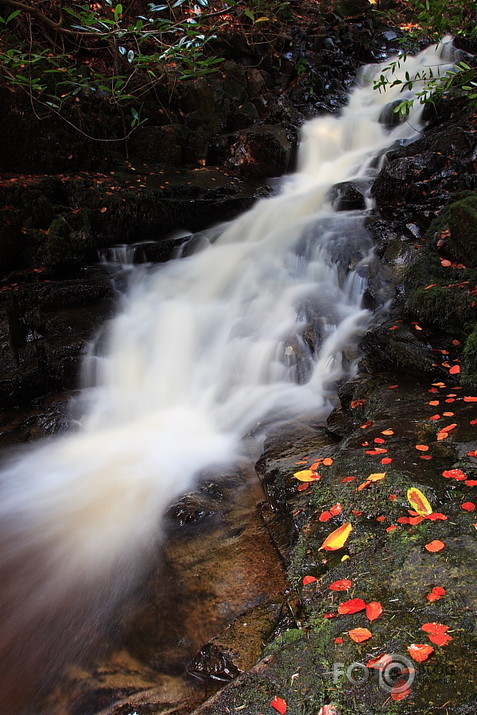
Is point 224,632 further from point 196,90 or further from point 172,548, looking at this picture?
point 196,90

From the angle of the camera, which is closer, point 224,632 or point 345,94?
point 224,632

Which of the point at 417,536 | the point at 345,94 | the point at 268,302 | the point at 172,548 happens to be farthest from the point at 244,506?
the point at 345,94

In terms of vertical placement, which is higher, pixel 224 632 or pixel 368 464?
pixel 368 464

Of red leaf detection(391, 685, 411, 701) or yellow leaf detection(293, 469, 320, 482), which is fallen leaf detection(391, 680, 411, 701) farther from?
yellow leaf detection(293, 469, 320, 482)

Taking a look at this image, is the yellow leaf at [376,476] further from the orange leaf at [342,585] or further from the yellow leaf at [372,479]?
the orange leaf at [342,585]

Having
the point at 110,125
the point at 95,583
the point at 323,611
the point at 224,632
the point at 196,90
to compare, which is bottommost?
the point at 95,583

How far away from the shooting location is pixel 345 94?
522 inches

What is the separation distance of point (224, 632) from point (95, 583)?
1.27 m

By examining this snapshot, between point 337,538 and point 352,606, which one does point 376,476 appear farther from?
point 352,606

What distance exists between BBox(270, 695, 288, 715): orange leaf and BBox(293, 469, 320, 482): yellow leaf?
1.76 m

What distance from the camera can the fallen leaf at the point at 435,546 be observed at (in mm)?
2178

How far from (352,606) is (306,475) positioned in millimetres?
1460

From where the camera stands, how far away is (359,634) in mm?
1829

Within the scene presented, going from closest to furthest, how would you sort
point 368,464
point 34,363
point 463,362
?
1. point 368,464
2. point 463,362
3. point 34,363
